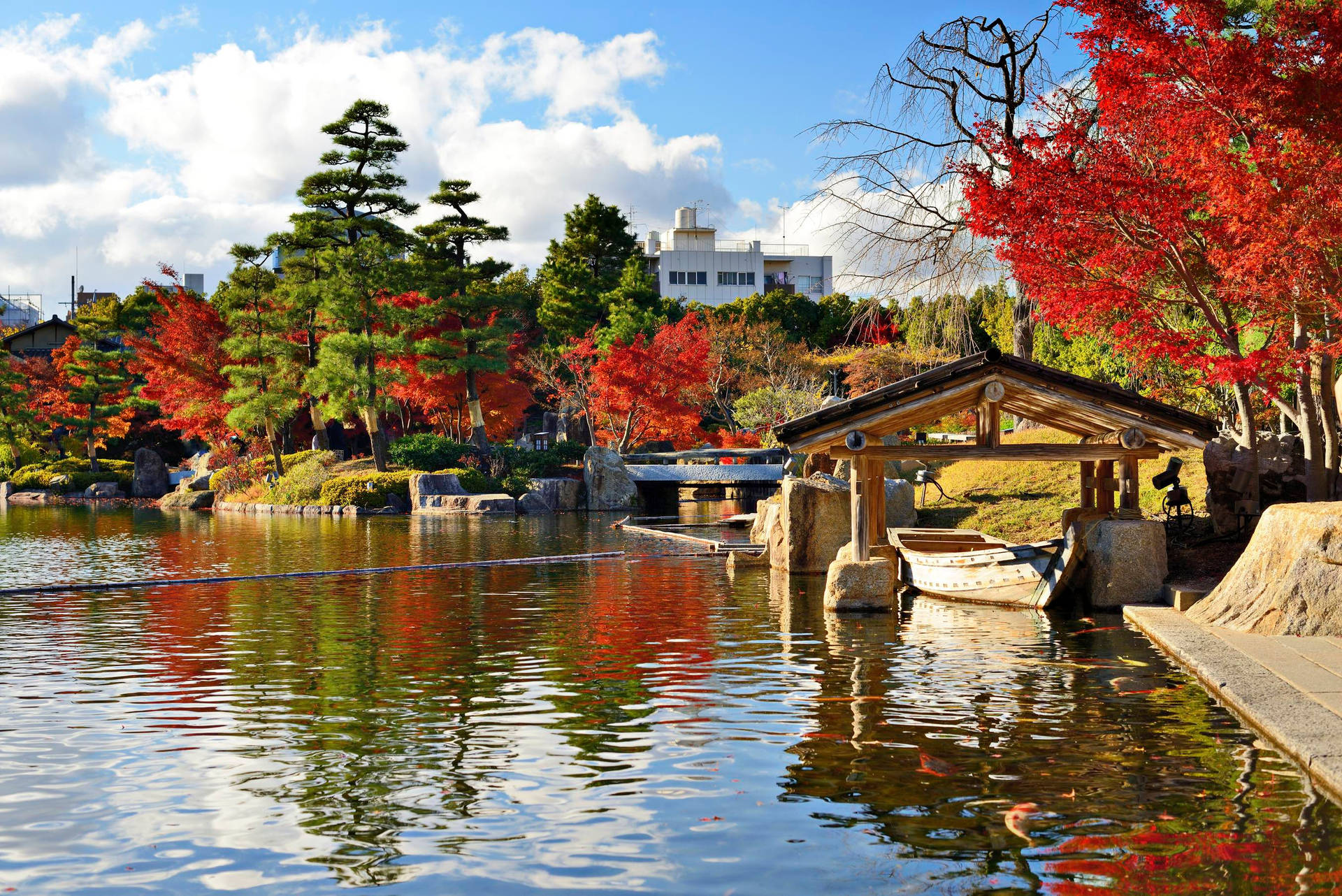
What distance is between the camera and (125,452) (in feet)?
202

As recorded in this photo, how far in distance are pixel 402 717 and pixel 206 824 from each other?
2.79 metres

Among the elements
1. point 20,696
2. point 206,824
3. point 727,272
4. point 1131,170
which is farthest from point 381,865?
point 727,272

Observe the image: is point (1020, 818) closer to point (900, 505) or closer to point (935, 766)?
point (935, 766)

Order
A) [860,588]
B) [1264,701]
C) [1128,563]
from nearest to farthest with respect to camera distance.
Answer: [1264,701] → [1128,563] → [860,588]

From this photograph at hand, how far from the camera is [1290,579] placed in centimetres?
1158

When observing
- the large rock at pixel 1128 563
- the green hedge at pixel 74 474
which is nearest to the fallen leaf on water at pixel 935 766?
the large rock at pixel 1128 563

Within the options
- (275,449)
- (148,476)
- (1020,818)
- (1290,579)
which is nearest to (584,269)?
(275,449)

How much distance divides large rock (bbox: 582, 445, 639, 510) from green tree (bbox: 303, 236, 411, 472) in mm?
7773

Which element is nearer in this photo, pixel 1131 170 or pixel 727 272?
pixel 1131 170

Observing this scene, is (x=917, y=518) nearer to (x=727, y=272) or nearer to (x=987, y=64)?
(x=987, y=64)

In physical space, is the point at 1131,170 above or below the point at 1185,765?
above

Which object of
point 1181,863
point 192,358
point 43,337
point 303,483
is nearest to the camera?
point 1181,863

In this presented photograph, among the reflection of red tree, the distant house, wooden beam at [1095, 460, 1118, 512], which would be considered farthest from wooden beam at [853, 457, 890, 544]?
the distant house

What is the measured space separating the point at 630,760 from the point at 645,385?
3834cm
